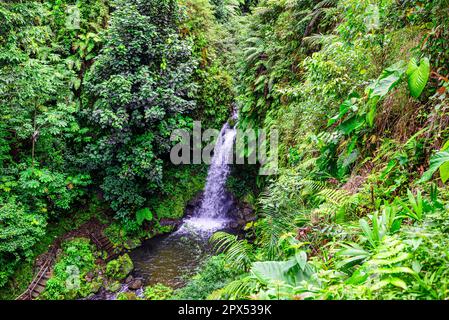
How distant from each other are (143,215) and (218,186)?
3.04 metres

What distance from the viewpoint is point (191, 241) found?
30.5 ft

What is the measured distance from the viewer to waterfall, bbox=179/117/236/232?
35.0 ft

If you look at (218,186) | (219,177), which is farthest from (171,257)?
(219,177)

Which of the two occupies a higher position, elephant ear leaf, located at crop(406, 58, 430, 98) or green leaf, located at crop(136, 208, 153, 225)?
elephant ear leaf, located at crop(406, 58, 430, 98)

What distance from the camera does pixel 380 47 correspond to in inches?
160

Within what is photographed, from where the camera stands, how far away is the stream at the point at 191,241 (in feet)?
25.4

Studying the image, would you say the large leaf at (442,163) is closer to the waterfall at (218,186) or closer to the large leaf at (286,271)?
the large leaf at (286,271)

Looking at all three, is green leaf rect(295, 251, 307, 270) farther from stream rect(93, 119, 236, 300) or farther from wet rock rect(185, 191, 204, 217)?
wet rock rect(185, 191, 204, 217)

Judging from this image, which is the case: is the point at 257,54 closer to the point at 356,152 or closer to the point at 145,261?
the point at 356,152

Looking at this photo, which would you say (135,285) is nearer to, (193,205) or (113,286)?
(113,286)

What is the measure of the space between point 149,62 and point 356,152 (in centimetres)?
758

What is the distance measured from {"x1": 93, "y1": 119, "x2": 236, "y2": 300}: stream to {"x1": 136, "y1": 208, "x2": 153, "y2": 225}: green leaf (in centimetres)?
75

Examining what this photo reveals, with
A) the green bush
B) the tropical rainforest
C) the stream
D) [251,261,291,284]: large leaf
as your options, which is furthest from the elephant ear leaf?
the green bush

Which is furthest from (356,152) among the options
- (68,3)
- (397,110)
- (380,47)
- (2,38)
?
(68,3)
